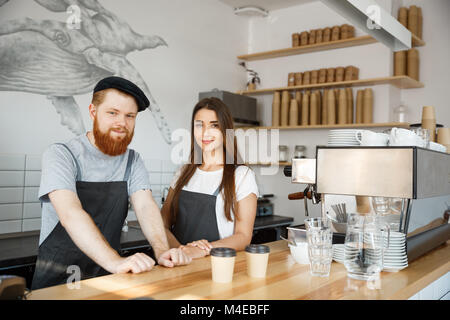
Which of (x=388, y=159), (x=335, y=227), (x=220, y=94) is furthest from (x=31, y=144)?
(x=388, y=159)

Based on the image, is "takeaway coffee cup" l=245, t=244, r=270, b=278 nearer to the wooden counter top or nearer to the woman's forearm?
the wooden counter top

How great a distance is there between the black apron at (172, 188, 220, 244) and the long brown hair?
42 mm

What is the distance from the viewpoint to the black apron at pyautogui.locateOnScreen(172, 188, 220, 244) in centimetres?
213

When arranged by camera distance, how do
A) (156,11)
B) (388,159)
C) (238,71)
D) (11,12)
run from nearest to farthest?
(388,159)
(11,12)
(156,11)
(238,71)

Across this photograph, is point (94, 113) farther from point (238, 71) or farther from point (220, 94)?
point (238, 71)

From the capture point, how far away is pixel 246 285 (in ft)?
4.25

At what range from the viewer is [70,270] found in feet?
5.97

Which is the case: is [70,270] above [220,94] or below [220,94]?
below

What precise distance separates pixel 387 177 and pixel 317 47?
10.4 ft

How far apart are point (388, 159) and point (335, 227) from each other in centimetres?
40

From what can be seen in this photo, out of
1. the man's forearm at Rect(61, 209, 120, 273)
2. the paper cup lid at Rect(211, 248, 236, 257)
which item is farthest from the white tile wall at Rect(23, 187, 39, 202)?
the paper cup lid at Rect(211, 248, 236, 257)

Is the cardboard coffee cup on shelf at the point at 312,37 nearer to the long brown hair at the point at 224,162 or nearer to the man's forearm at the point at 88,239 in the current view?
the long brown hair at the point at 224,162

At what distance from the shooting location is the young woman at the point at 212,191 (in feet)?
6.81

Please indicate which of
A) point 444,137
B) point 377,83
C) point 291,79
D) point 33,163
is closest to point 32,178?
point 33,163
